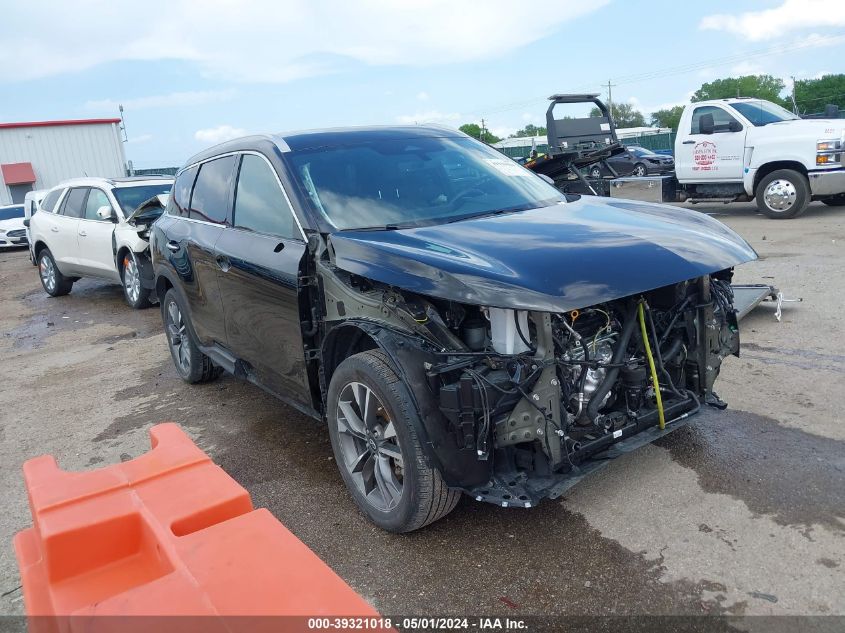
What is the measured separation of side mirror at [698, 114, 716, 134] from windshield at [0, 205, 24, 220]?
65.4 ft

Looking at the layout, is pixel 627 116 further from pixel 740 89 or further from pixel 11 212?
pixel 11 212

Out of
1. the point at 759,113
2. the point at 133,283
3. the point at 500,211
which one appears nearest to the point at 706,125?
the point at 759,113

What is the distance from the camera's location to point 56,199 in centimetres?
1156

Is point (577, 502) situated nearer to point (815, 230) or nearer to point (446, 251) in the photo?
point (446, 251)

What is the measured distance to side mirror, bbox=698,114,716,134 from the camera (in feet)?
41.4

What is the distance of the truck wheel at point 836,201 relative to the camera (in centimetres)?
→ 1288

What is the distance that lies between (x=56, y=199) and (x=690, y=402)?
11.1m

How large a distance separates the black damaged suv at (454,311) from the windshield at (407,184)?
13 mm

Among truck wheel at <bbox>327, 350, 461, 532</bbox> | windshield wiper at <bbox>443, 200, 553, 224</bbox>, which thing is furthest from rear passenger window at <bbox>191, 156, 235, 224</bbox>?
truck wheel at <bbox>327, 350, 461, 532</bbox>

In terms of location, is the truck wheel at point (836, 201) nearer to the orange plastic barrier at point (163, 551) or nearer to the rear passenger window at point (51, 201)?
the rear passenger window at point (51, 201)

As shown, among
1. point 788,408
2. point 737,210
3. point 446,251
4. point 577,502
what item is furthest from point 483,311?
point 737,210

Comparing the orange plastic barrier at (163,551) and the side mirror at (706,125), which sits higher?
the side mirror at (706,125)

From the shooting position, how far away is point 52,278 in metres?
11.9

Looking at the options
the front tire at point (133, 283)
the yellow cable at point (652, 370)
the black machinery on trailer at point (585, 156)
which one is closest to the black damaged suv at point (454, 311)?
the yellow cable at point (652, 370)
